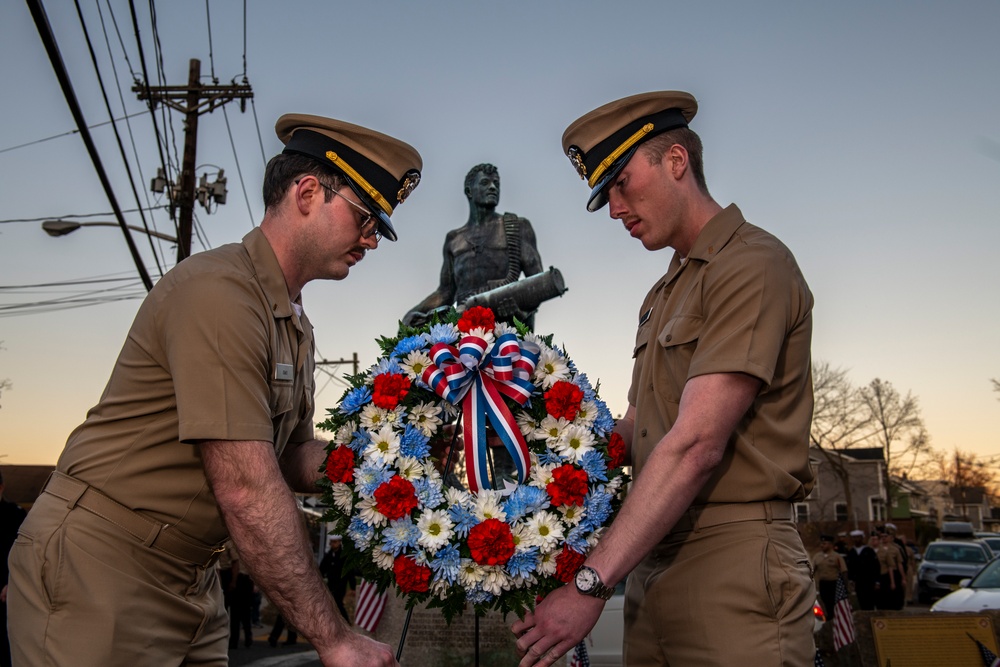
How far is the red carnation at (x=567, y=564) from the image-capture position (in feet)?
8.59

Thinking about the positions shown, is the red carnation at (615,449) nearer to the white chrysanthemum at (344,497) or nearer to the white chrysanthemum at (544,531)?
Answer: the white chrysanthemum at (544,531)

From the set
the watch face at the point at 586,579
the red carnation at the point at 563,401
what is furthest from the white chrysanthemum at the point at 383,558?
the red carnation at the point at 563,401

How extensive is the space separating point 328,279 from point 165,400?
774 mm

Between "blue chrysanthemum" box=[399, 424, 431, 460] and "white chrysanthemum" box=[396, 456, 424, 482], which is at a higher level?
"blue chrysanthemum" box=[399, 424, 431, 460]

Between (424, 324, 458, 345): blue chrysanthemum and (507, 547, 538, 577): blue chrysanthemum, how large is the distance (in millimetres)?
730

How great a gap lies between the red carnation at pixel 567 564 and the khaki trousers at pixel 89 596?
115 cm

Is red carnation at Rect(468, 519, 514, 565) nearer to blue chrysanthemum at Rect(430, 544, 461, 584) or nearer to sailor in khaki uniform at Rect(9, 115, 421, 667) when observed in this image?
blue chrysanthemum at Rect(430, 544, 461, 584)

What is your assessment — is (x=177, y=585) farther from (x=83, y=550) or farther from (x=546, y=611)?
(x=546, y=611)

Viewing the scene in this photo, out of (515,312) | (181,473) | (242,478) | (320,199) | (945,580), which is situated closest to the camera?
(242,478)

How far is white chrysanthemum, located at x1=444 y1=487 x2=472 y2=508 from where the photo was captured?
2.65m

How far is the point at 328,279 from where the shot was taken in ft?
10.7

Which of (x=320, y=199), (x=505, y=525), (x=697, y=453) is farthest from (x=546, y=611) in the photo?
(x=320, y=199)

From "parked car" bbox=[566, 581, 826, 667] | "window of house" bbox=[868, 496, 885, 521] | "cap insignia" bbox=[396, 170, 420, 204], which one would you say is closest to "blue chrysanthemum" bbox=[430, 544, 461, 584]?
"cap insignia" bbox=[396, 170, 420, 204]

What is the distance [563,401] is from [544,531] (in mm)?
447
